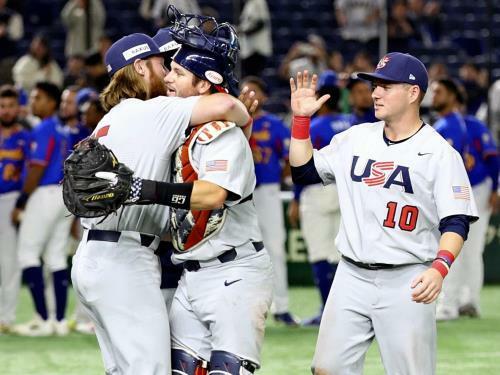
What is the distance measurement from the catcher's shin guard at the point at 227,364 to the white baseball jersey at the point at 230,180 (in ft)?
1.40

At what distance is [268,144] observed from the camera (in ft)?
34.3

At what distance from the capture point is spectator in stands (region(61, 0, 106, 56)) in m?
16.0

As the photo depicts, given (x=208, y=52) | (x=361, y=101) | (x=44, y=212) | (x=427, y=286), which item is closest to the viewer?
(x=427, y=286)

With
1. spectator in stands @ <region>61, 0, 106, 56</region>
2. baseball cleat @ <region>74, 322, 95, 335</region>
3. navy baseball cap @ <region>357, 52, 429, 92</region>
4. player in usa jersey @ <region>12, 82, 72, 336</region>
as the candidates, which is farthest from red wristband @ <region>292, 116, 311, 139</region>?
spectator in stands @ <region>61, 0, 106, 56</region>

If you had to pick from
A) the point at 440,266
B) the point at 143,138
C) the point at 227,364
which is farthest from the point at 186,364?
the point at 440,266

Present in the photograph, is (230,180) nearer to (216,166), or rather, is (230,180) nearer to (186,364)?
(216,166)

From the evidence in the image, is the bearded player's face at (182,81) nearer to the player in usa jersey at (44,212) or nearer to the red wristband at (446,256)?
the red wristband at (446,256)

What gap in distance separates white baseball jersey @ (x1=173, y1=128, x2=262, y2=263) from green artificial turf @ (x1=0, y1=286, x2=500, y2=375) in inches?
122

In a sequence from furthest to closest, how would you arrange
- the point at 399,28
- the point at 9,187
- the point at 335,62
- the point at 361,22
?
the point at 399,28, the point at 361,22, the point at 335,62, the point at 9,187

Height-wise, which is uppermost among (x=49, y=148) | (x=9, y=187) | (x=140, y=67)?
(x=140, y=67)

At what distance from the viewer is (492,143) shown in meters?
10.7

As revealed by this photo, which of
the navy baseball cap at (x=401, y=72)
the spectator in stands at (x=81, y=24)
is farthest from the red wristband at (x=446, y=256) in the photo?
the spectator in stands at (x=81, y=24)

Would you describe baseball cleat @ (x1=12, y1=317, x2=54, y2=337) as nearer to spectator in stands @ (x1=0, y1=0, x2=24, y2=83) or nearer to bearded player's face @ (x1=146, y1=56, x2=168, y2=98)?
bearded player's face @ (x1=146, y1=56, x2=168, y2=98)

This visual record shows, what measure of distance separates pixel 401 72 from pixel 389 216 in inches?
27.7
